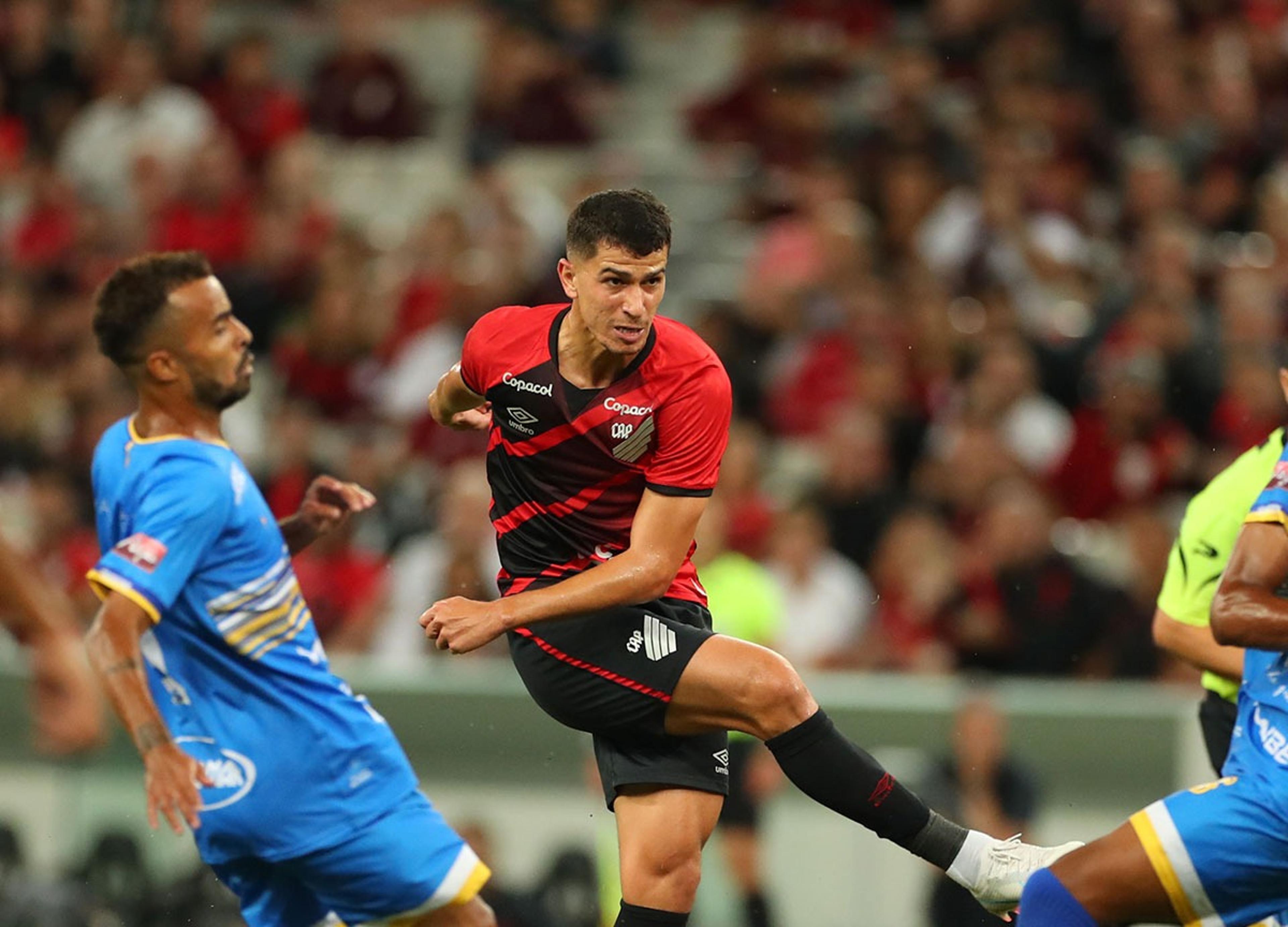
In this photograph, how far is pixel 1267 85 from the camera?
12.4 m

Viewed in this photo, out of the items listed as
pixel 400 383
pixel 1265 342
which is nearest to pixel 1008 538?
pixel 1265 342

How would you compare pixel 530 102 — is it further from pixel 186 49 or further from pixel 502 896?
pixel 502 896

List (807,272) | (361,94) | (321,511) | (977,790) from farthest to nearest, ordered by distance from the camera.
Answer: (361,94) < (807,272) < (977,790) < (321,511)

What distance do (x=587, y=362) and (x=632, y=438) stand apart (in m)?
0.25

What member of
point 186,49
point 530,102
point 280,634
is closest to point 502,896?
point 280,634

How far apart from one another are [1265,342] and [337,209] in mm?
6218

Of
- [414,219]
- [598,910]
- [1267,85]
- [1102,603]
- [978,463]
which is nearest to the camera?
[598,910]

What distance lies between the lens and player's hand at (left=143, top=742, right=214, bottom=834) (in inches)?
211

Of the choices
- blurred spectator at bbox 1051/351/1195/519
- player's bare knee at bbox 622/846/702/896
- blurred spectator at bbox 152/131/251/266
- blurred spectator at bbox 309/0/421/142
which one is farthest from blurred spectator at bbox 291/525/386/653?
blurred spectator at bbox 309/0/421/142

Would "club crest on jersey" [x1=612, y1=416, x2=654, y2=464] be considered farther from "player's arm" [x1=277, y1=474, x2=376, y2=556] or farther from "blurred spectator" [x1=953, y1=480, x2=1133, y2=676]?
"blurred spectator" [x1=953, y1=480, x2=1133, y2=676]

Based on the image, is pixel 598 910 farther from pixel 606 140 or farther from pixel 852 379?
pixel 606 140

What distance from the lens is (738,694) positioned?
219 inches

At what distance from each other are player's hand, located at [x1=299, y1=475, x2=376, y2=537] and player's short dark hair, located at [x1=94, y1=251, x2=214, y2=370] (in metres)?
0.74

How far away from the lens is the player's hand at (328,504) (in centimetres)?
650
